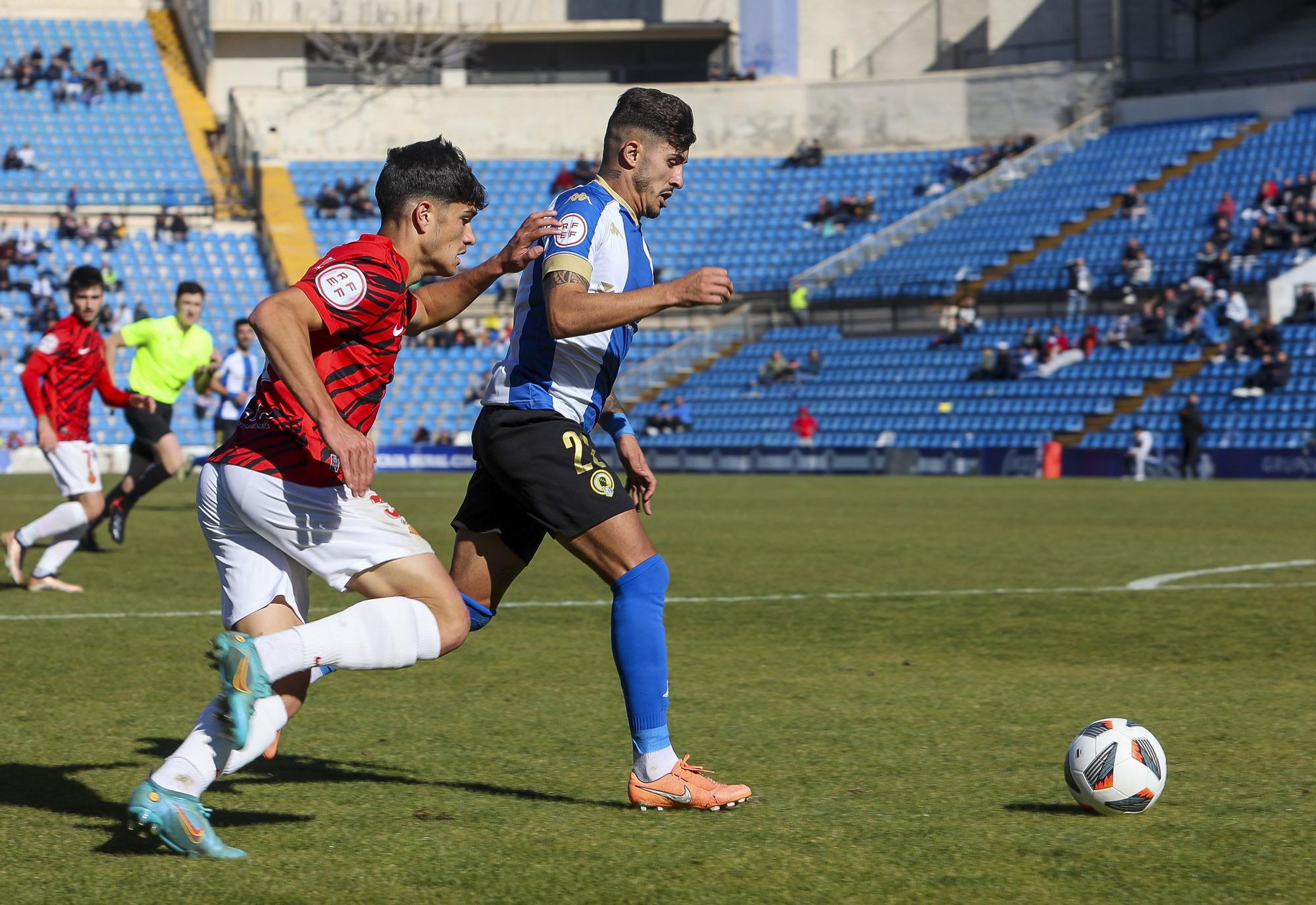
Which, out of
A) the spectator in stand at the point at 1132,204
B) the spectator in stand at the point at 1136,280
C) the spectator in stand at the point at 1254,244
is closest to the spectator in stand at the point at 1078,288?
the spectator in stand at the point at 1136,280

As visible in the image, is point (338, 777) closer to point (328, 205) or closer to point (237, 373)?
point (237, 373)

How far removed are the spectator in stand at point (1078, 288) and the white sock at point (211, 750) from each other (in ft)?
117

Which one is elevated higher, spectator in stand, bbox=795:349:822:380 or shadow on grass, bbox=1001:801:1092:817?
shadow on grass, bbox=1001:801:1092:817

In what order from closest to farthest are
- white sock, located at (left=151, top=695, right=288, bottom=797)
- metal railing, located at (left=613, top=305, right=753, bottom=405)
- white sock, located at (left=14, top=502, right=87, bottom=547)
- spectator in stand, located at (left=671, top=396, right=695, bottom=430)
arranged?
white sock, located at (left=151, top=695, right=288, bottom=797) → white sock, located at (left=14, top=502, right=87, bottom=547) → spectator in stand, located at (left=671, top=396, right=695, bottom=430) → metal railing, located at (left=613, top=305, right=753, bottom=405)

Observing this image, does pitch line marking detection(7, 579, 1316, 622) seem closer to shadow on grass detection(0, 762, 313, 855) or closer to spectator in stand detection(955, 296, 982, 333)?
shadow on grass detection(0, 762, 313, 855)

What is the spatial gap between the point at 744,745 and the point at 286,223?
42067 millimetres

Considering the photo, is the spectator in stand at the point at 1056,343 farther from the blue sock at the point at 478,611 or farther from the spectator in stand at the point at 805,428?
the blue sock at the point at 478,611

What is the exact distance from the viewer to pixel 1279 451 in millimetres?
30312

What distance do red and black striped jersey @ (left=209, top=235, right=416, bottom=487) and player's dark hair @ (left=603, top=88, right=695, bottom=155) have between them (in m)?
0.92

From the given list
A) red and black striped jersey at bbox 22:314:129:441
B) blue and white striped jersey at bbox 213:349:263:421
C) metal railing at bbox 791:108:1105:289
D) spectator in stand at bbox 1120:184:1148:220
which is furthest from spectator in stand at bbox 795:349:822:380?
red and black striped jersey at bbox 22:314:129:441

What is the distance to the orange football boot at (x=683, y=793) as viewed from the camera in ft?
16.2

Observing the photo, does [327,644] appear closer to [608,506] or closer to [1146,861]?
[608,506]

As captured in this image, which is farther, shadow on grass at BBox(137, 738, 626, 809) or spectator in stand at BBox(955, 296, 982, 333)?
spectator in stand at BBox(955, 296, 982, 333)

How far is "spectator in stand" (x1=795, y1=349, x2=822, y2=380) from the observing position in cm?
4012
